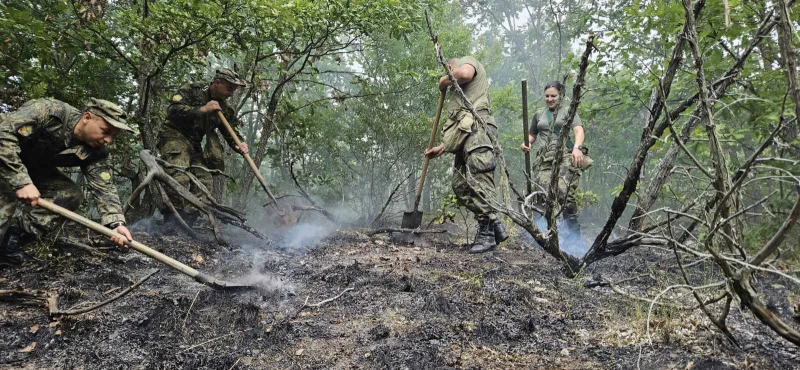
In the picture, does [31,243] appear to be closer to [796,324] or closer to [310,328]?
[310,328]

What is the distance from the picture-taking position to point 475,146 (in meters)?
4.32

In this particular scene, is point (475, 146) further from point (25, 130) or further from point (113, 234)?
point (25, 130)

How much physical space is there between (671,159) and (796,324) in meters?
1.06

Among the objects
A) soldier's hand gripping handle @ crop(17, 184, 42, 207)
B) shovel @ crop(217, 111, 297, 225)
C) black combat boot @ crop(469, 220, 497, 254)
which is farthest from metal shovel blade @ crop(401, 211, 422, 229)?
soldier's hand gripping handle @ crop(17, 184, 42, 207)

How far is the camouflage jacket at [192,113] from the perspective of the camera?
4.95m

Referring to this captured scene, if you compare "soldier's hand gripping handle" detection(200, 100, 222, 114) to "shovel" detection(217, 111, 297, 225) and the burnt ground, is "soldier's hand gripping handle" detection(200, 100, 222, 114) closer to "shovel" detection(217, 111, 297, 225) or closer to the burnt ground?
"shovel" detection(217, 111, 297, 225)

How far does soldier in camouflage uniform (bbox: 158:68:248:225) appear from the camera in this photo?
194 inches

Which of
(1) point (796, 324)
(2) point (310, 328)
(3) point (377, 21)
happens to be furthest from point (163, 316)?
(3) point (377, 21)

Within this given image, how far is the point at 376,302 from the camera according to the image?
2.72 metres

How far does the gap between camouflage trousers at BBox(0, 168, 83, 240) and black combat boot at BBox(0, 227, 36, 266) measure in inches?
1.8

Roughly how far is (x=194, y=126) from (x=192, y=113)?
224 mm

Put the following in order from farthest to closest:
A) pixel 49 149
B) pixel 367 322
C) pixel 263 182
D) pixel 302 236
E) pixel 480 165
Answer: pixel 302 236 < pixel 263 182 < pixel 480 165 < pixel 49 149 < pixel 367 322

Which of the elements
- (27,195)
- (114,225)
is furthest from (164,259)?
(27,195)

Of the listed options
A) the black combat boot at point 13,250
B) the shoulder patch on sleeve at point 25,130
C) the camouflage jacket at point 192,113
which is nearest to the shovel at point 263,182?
the camouflage jacket at point 192,113
